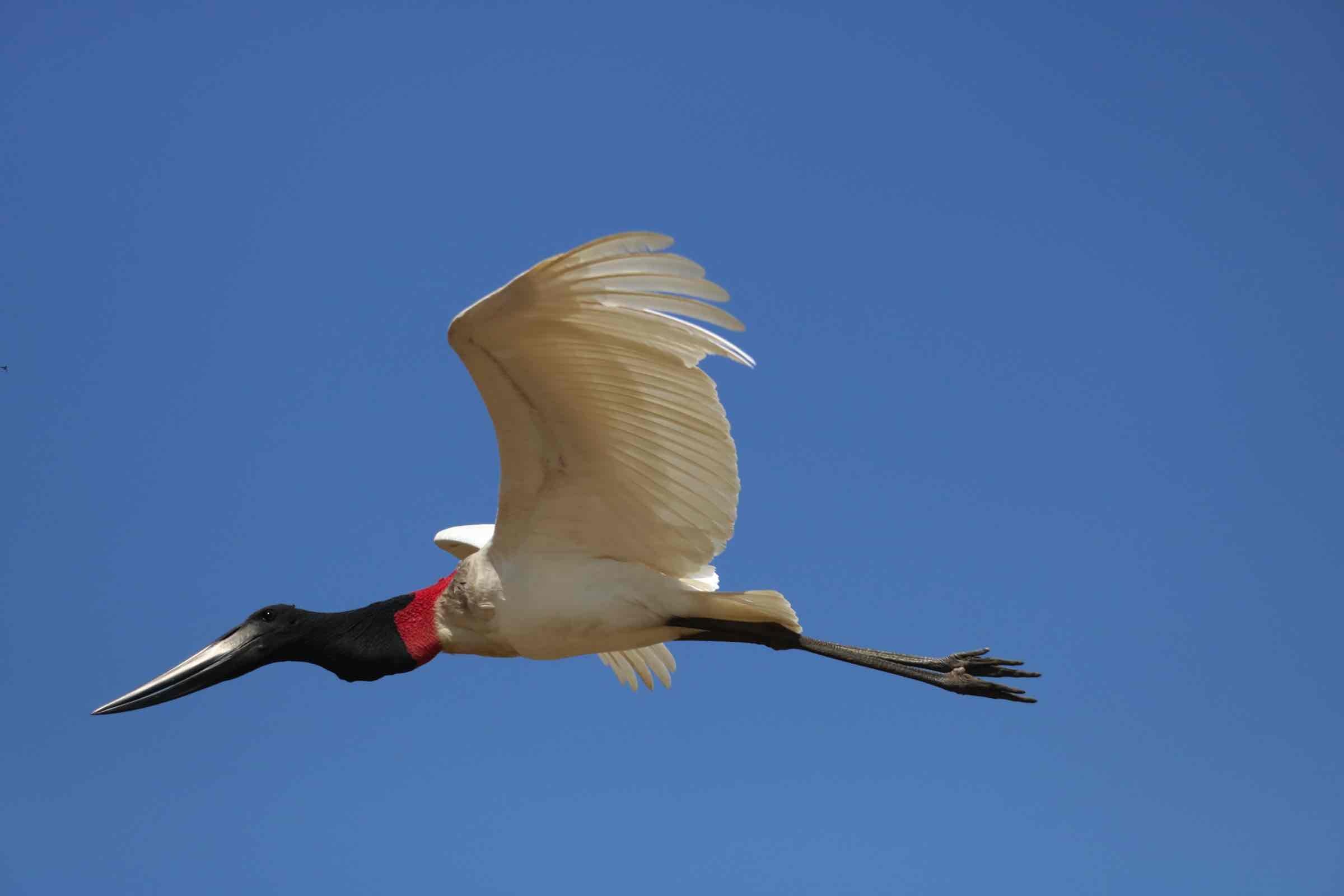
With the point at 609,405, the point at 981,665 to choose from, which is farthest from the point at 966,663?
the point at 609,405

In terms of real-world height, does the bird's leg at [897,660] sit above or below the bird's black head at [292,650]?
above

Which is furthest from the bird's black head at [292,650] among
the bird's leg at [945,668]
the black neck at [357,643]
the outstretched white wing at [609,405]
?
the bird's leg at [945,668]

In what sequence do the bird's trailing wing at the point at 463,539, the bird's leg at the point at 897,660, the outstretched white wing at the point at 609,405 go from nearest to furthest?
the outstretched white wing at the point at 609,405
the bird's leg at the point at 897,660
the bird's trailing wing at the point at 463,539

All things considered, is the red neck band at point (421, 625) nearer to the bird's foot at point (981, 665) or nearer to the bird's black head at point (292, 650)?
the bird's black head at point (292, 650)

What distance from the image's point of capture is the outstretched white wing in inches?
311

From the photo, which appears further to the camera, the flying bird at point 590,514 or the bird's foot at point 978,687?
the bird's foot at point 978,687

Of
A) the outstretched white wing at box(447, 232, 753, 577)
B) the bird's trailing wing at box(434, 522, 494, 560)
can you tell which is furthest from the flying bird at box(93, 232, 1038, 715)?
the bird's trailing wing at box(434, 522, 494, 560)

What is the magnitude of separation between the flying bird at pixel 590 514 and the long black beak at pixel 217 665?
0.01 meters

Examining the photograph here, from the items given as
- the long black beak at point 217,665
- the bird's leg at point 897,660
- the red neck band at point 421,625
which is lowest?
the long black beak at point 217,665

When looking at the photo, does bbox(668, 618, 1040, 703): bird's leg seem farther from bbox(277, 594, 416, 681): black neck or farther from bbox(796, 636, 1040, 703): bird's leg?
bbox(277, 594, 416, 681): black neck

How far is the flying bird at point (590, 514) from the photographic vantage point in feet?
26.2

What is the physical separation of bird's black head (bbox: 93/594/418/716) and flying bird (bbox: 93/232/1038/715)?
0.04 feet

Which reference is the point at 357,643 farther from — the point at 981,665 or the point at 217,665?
the point at 981,665

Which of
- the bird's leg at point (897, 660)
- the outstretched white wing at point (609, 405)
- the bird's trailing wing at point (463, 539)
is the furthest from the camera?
the bird's trailing wing at point (463, 539)
